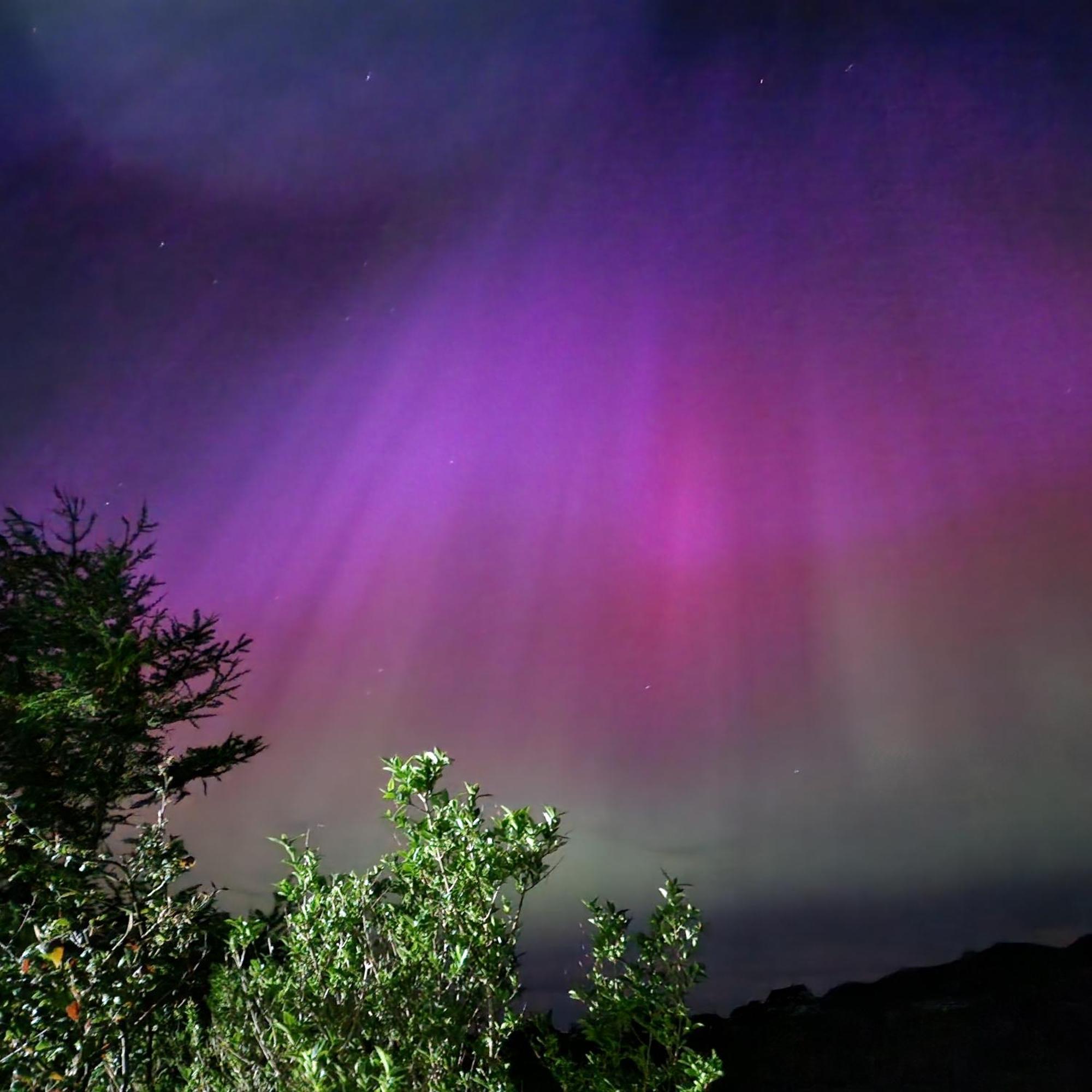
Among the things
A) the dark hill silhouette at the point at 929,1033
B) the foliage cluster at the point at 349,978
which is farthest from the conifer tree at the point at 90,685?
the dark hill silhouette at the point at 929,1033

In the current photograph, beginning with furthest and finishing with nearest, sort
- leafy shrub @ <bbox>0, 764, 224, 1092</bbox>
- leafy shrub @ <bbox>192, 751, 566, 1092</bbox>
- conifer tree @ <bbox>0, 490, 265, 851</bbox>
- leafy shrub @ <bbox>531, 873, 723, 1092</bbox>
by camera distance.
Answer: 1. conifer tree @ <bbox>0, 490, 265, 851</bbox>
2. leafy shrub @ <bbox>531, 873, 723, 1092</bbox>
3. leafy shrub @ <bbox>0, 764, 224, 1092</bbox>
4. leafy shrub @ <bbox>192, 751, 566, 1092</bbox>

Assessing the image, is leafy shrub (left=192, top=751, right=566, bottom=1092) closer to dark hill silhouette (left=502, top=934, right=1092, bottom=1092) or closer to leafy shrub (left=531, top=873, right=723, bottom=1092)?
leafy shrub (left=531, top=873, right=723, bottom=1092)

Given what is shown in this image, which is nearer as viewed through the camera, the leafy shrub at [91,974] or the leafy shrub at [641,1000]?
the leafy shrub at [91,974]

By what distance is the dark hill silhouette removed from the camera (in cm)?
1884

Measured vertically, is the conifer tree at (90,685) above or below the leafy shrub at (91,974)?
above

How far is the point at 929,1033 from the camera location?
66.2 ft

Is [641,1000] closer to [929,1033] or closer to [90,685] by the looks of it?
[90,685]

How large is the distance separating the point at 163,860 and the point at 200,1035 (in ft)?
4.42

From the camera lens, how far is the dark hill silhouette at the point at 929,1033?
18844 millimetres

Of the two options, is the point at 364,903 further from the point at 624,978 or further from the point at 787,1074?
the point at 787,1074

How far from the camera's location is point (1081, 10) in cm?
2219

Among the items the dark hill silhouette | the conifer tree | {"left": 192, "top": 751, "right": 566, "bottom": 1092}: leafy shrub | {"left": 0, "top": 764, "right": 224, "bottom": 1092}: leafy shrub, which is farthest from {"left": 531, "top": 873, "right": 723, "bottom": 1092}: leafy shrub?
the dark hill silhouette

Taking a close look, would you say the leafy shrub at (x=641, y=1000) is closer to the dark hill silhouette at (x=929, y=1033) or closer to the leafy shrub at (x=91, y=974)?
the leafy shrub at (x=91, y=974)

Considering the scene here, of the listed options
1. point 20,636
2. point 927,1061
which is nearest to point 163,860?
point 20,636
